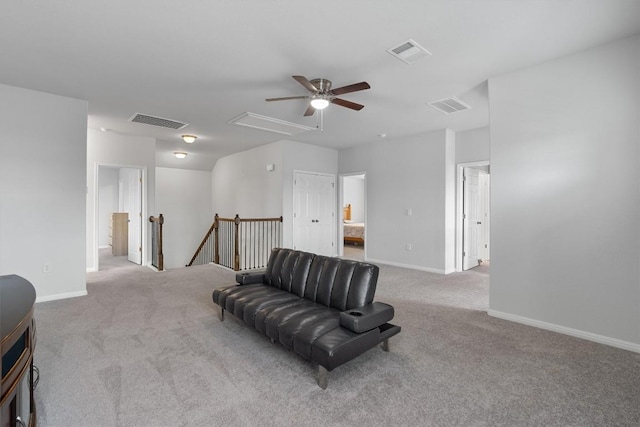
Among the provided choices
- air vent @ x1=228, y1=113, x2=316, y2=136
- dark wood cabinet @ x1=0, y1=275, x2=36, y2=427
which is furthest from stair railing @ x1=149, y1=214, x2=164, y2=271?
dark wood cabinet @ x1=0, y1=275, x2=36, y2=427

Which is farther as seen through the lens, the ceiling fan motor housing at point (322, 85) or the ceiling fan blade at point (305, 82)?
the ceiling fan motor housing at point (322, 85)

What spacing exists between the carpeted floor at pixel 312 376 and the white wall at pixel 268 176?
352 centimetres

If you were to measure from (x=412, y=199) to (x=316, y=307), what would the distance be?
13.6 ft

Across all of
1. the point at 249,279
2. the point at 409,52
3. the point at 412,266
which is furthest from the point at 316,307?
the point at 412,266

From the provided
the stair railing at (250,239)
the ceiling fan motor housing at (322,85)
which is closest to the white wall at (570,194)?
the ceiling fan motor housing at (322,85)

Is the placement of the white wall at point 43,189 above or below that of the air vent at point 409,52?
below

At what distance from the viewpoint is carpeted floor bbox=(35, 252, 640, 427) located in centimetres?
185

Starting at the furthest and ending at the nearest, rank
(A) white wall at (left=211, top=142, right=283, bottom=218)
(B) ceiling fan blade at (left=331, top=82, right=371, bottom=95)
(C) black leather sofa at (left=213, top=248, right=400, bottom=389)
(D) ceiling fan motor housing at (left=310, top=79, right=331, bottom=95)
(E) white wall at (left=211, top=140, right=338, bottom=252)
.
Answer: (A) white wall at (left=211, top=142, right=283, bottom=218) < (E) white wall at (left=211, top=140, right=338, bottom=252) < (D) ceiling fan motor housing at (left=310, top=79, right=331, bottom=95) < (B) ceiling fan blade at (left=331, top=82, right=371, bottom=95) < (C) black leather sofa at (left=213, top=248, right=400, bottom=389)

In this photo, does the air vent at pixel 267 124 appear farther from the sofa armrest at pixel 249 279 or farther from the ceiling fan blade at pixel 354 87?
the sofa armrest at pixel 249 279

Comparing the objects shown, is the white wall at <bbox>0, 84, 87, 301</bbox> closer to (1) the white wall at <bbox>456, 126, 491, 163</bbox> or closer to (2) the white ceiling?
(2) the white ceiling

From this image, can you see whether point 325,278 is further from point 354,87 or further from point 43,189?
point 43,189

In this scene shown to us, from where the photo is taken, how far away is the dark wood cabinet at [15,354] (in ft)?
3.35

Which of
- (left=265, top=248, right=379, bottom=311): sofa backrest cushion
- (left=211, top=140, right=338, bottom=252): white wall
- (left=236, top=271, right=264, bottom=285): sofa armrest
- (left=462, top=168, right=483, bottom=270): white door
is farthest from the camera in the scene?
(left=211, top=140, right=338, bottom=252): white wall

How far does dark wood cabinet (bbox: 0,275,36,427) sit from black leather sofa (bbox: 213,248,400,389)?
A: 1.46m
